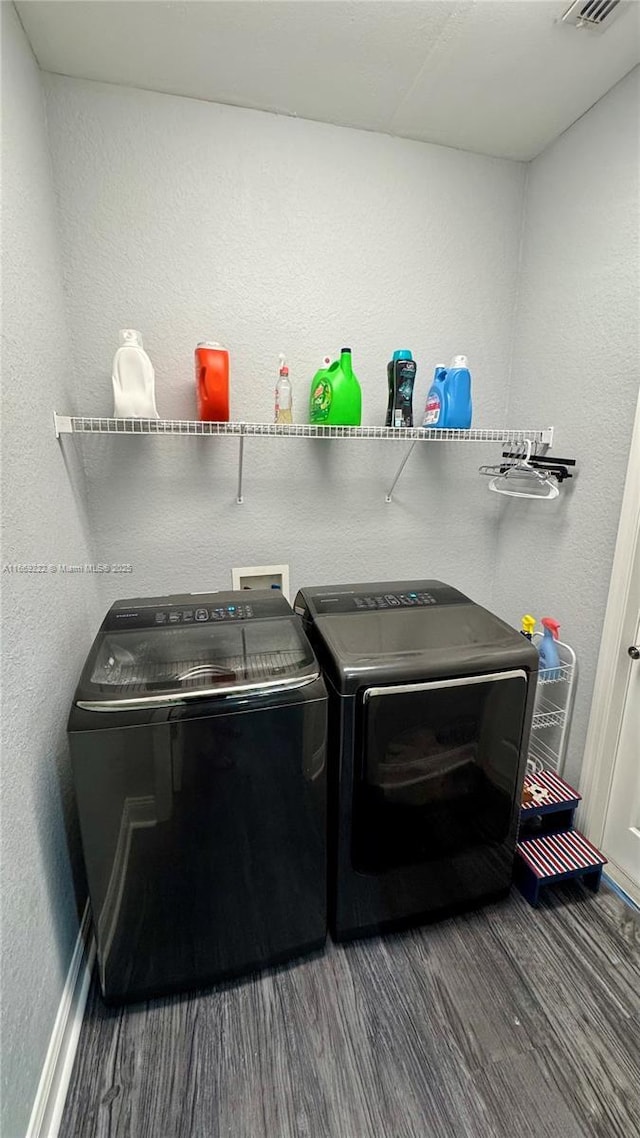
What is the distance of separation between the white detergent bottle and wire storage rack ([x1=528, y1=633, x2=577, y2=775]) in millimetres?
1645

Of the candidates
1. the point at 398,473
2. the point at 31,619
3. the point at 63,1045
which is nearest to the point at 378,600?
the point at 398,473

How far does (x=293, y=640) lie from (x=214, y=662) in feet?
0.75

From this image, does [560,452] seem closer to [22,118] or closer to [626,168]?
[626,168]

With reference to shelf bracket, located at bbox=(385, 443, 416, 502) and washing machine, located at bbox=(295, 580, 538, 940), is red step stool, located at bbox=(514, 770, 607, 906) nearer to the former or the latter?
washing machine, located at bbox=(295, 580, 538, 940)

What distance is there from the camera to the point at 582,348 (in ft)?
5.28

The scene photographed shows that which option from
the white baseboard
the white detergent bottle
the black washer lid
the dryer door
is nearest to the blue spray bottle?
the dryer door

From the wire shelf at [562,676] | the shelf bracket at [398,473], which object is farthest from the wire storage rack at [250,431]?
the wire shelf at [562,676]

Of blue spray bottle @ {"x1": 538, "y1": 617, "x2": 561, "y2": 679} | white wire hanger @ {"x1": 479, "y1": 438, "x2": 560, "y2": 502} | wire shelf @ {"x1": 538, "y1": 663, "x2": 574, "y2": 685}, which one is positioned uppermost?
white wire hanger @ {"x1": 479, "y1": 438, "x2": 560, "y2": 502}

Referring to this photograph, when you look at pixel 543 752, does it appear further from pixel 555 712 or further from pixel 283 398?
pixel 283 398

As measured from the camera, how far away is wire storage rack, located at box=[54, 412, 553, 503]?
1407 mm

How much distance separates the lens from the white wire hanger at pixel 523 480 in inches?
67.7

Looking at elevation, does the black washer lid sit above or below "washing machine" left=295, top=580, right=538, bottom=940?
above

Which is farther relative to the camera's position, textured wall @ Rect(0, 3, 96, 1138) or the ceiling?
the ceiling

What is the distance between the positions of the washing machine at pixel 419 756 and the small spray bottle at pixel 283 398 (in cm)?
70
